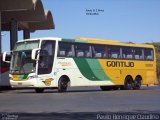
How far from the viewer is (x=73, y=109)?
1576 centimetres

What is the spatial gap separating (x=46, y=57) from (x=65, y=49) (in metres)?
1.39

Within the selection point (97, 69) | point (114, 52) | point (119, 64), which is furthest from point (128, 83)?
point (97, 69)

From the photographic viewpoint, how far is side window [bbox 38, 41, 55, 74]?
87.2 ft

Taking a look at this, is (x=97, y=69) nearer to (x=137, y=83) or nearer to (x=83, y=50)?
(x=83, y=50)

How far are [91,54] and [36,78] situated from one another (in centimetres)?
429

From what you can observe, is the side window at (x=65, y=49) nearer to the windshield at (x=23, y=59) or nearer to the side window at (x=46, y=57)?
the side window at (x=46, y=57)

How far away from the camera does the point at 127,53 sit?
31.7 m

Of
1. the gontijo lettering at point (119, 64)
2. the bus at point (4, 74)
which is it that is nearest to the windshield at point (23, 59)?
the bus at point (4, 74)

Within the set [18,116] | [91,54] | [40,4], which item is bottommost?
[18,116]

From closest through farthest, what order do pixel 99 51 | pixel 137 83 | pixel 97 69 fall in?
pixel 97 69
pixel 99 51
pixel 137 83

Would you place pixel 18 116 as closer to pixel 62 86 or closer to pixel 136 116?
pixel 136 116

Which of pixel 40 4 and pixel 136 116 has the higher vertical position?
pixel 40 4

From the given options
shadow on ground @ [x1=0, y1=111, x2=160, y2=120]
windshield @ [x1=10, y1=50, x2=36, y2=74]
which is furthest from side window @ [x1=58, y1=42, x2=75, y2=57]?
shadow on ground @ [x1=0, y1=111, x2=160, y2=120]

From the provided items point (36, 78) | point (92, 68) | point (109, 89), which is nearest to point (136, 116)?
point (36, 78)
